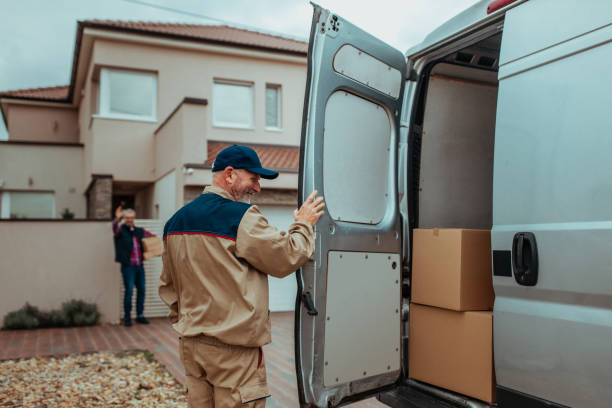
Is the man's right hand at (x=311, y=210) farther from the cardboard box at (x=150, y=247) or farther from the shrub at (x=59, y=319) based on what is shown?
the shrub at (x=59, y=319)

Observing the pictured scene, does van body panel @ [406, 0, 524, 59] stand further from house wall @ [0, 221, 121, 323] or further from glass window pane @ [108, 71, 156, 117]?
glass window pane @ [108, 71, 156, 117]

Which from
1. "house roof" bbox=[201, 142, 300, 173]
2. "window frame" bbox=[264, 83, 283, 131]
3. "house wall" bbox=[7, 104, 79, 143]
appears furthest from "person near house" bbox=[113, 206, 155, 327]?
"house wall" bbox=[7, 104, 79, 143]

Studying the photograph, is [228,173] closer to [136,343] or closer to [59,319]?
[136,343]

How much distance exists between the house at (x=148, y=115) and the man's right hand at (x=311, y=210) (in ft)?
25.1

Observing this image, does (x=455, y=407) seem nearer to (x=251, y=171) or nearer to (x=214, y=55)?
(x=251, y=171)

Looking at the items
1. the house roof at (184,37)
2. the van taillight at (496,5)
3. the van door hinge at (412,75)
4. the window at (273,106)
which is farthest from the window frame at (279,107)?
the van taillight at (496,5)

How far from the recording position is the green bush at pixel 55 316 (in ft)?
28.1

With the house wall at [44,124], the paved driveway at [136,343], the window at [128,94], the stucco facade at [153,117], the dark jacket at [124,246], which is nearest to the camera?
the paved driveway at [136,343]

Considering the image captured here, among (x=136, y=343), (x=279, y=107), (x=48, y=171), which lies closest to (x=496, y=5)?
(x=136, y=343)

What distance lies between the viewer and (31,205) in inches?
626

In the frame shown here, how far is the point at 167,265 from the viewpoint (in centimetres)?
283

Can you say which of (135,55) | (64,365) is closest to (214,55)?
(135,55)

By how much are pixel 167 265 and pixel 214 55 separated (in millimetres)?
12489

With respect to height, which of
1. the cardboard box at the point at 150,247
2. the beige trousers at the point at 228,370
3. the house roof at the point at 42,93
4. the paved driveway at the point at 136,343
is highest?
the house roof at the point at 42,93
